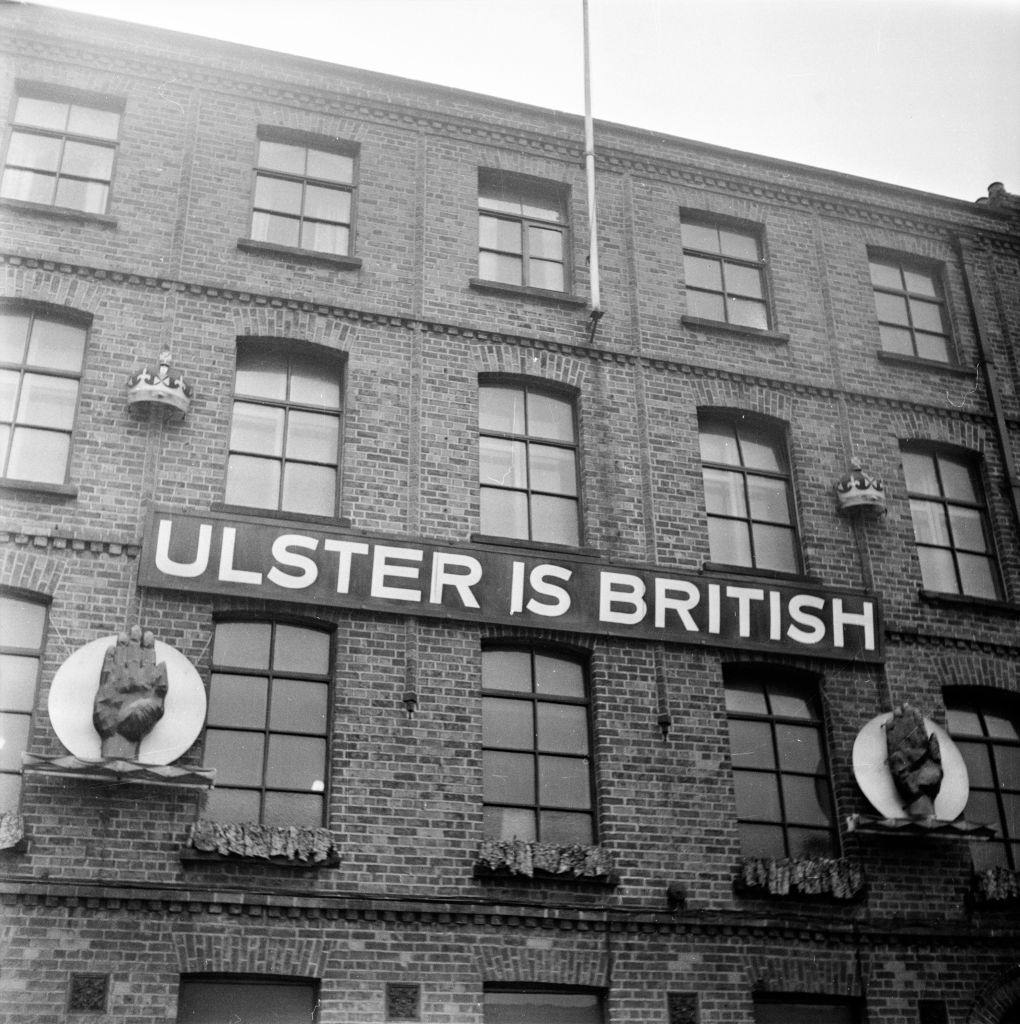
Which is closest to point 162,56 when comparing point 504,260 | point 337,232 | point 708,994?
point 337,232

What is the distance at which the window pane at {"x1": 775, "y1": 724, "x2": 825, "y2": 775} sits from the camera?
13.8 metres

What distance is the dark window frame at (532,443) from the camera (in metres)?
14.1

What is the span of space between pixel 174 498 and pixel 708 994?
22.0 ft

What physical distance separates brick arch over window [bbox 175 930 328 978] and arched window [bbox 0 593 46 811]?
192cm

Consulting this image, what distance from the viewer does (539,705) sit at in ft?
43.4

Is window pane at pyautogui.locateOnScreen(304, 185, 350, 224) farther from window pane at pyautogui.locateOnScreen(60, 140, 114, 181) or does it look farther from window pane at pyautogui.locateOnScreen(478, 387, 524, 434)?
window pane at pyautogui.locateOnScreen(478, 387, 524, 434)

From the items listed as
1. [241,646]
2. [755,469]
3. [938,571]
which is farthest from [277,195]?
[938,571]

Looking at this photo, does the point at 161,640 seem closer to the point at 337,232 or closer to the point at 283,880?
the point at 283,880

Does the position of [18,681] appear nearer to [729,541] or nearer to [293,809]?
[293,809]

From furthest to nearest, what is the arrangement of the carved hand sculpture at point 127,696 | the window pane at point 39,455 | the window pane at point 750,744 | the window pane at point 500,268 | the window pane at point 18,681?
the window pane at point 500,268 → the window pane at point 750,744 → the window pane at point 39,455 → the window pane at point 18,681 → the carved hand sculpture at point 127,696

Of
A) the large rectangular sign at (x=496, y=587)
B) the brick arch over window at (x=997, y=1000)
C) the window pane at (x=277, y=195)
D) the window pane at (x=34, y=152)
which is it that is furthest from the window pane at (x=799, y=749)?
the window pane at (x=34, y=152)

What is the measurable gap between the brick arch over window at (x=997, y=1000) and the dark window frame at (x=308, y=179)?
9.76 m

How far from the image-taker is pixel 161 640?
12.1 m

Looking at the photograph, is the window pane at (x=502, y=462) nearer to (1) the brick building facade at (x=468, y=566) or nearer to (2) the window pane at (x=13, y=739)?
(1) the brick building facade at (x=468, y=566)
